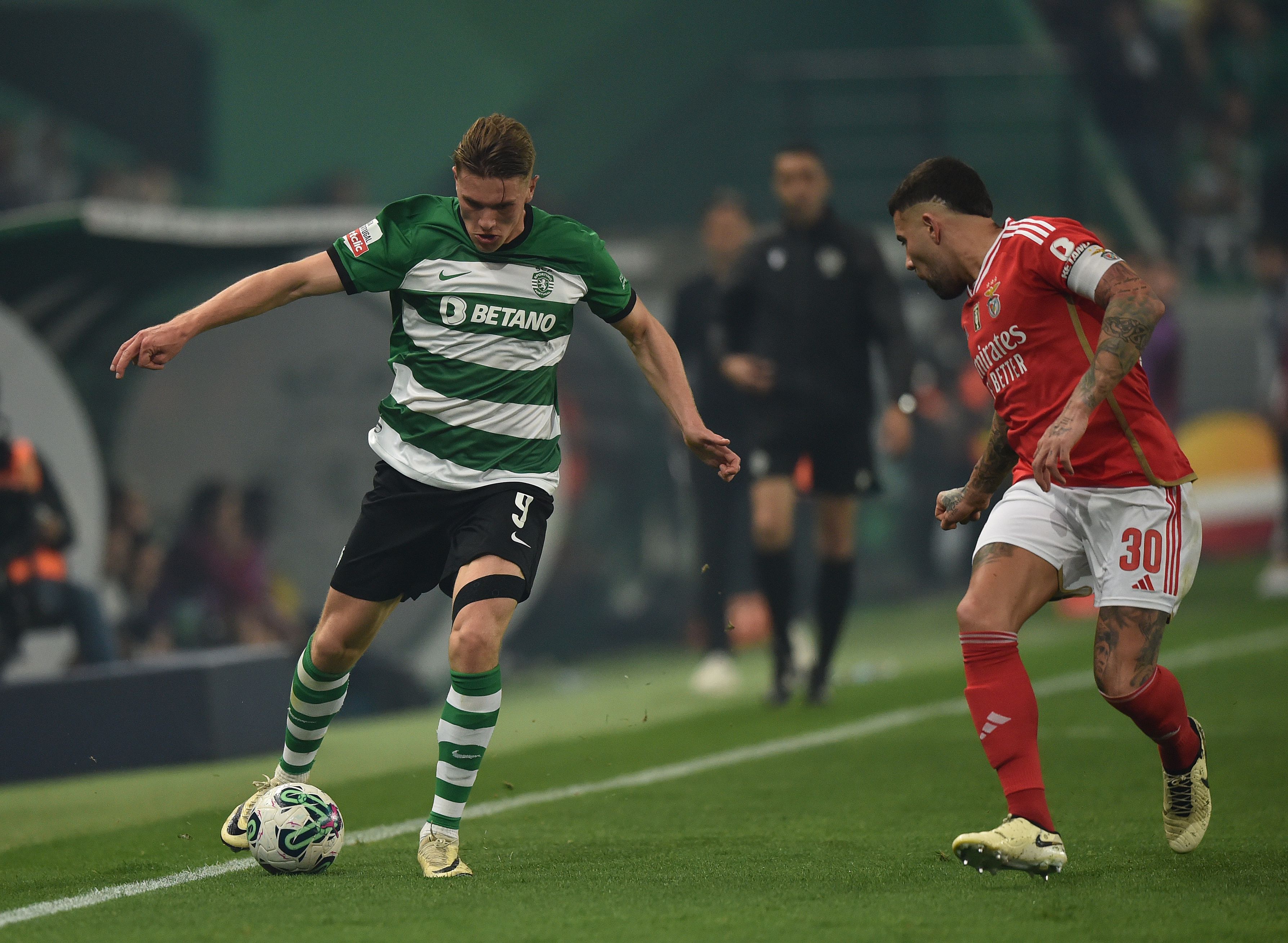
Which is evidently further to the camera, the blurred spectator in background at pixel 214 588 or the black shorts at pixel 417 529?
the blurred spectator in background at pixel 214 588

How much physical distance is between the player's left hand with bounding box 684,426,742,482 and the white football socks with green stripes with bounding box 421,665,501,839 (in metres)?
0.89

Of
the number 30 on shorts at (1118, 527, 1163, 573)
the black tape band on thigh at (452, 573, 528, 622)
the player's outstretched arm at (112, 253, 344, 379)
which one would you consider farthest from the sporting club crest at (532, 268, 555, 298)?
the number 30 on shorts at (1118, 527, 1163, 573)

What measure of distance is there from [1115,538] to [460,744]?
6.15 ft

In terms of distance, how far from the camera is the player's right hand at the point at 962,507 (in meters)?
5.05

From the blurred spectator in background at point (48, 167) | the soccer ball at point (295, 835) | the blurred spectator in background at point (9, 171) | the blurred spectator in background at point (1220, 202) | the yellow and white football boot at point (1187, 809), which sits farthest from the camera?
the blurred spectator in background at point (1220, 202)

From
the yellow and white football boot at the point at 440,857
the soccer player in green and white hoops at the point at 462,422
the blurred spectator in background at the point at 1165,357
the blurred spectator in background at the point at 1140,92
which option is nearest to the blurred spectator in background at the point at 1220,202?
the blurred spectator in background at the point at 1140,92

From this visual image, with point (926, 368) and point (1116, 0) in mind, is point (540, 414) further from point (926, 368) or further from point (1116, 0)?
point (1116, 0)

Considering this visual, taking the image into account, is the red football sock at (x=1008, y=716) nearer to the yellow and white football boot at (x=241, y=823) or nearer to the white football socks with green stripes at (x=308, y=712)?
the white football socks with green stripes at (x=308, y=712)

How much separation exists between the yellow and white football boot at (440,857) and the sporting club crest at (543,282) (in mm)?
1542

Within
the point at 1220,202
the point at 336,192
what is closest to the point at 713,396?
the point at 336,192

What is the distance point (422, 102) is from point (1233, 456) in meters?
8.09

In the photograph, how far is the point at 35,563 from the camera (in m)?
8.44

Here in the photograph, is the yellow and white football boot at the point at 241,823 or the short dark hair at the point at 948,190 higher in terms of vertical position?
the short dark hair at the point at 948,190

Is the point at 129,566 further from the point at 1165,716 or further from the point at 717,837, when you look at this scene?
the point at 1165,716
